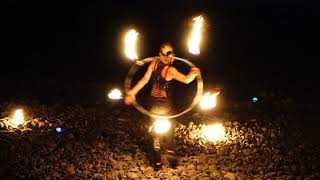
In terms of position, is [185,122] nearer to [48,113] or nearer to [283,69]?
[48,113]

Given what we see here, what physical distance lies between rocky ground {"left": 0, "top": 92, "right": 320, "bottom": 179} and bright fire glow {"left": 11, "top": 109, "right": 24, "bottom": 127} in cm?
17

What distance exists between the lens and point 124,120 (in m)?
9.69

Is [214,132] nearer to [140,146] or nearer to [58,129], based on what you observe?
[140,146]

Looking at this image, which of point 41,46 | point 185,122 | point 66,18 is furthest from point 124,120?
point 66,18

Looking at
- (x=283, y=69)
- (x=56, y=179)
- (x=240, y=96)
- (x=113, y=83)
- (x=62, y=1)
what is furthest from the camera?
(x=62, y=1)

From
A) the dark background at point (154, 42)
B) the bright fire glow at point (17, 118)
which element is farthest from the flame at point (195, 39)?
the bright fire glow at point (17, 118)

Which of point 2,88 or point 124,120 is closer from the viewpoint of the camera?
point 124,120

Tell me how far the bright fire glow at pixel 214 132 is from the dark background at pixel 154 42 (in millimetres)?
2592

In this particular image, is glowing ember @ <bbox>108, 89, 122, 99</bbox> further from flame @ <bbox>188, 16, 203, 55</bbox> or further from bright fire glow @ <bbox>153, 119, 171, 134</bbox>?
flame @ <bbox>188, 16, 203, 55</bbox>

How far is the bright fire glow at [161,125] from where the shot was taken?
7.52m

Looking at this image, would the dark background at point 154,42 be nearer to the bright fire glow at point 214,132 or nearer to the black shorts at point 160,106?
the bright fire glow at point 214,132

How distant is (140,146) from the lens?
8461 mm

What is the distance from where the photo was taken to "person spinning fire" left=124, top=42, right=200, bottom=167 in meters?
7.37

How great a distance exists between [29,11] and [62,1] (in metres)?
2.08
